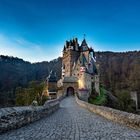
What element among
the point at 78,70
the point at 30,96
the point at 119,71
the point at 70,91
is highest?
the point at 119,71

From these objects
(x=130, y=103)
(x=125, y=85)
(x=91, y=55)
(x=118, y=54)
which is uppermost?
(x=118, y=54)

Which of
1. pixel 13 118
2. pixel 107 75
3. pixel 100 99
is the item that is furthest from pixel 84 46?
pixel 13 118

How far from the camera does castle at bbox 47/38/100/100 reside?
6191 centimetres

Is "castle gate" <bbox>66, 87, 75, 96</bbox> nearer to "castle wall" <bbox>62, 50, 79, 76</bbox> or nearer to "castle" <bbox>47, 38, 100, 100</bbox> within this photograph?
"castle" <bbox>47, 38, 100, 100</bbox>

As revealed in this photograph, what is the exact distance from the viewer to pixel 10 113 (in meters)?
8.66

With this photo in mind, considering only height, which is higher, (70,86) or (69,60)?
(69,60)

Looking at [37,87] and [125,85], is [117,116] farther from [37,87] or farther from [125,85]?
[125,85]

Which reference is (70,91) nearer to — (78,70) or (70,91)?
(70,91)

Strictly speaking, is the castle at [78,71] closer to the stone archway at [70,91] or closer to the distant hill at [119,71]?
the stone archway at [70,91]

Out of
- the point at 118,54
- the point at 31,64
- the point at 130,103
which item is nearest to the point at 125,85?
the point at 130,103

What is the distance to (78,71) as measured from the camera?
70.0 meters

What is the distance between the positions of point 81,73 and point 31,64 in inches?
4139

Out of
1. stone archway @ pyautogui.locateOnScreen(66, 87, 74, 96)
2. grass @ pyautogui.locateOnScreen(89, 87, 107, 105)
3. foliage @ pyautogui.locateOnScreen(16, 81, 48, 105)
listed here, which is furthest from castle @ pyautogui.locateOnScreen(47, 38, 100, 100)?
foliage @ pyautogui.locateOnScreen(16, 81, 48, 105)

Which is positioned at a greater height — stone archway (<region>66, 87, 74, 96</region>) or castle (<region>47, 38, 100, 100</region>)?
castle (<region>47, 38, 100, 100</region>)
